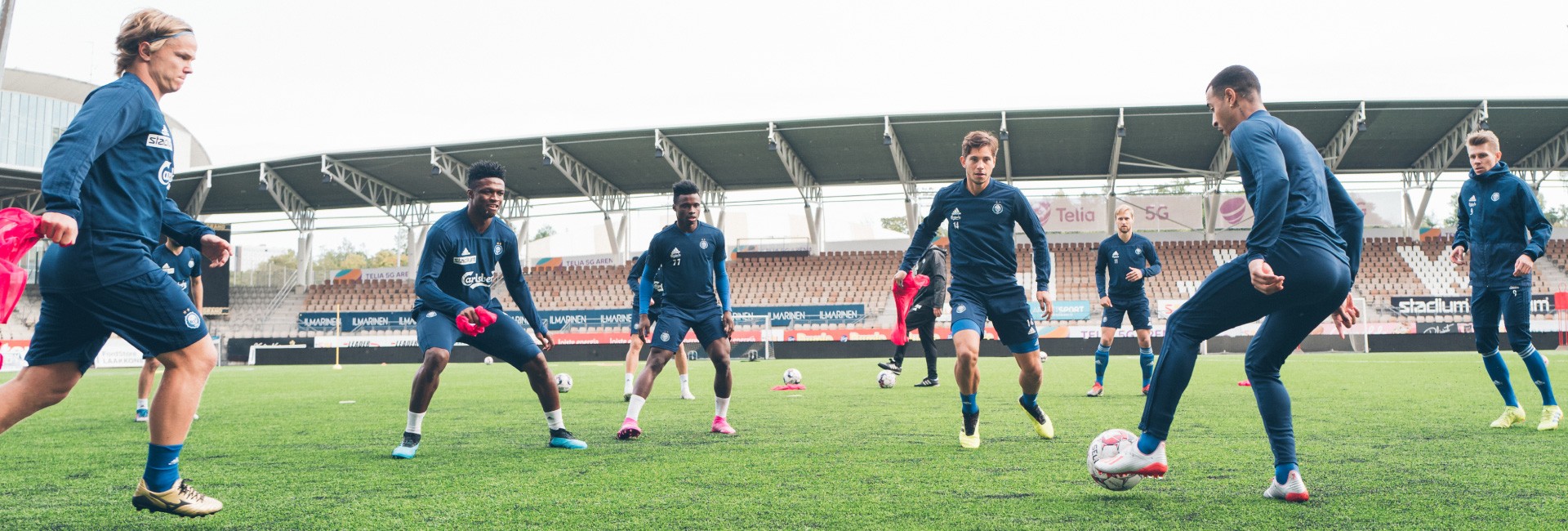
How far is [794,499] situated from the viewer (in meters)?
3.80

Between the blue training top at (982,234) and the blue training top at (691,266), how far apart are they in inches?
67.1

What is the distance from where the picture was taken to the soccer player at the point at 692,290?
22.2 ft

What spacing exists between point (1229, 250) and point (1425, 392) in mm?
27786

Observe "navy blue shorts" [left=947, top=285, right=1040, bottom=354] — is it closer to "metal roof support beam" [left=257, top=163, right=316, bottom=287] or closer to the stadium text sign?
the stadium text sign

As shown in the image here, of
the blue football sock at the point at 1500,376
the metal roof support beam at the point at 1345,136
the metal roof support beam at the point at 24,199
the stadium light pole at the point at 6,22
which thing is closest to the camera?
the blue football sock at the point at 1500,376

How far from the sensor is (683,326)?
6945 millimetres

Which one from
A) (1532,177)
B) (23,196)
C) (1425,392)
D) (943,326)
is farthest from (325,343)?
(1532,177)

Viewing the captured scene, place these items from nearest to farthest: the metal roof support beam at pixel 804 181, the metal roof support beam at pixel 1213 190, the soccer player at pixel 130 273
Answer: the soccer player at pixel 130 273 < the metal roof support beam at pixel 804 181 < the metal roof support beam at pixel 1213 190

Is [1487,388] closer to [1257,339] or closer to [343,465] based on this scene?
[1257,339]

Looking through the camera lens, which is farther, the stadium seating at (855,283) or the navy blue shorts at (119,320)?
the stadium seating at (855,283)

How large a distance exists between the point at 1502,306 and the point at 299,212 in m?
41.0

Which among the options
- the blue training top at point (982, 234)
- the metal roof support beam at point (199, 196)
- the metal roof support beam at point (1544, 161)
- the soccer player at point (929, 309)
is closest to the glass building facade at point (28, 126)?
the metal roof support beam at point (199, 196)

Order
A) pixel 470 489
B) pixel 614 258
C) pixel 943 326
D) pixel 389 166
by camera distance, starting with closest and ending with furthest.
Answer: pixel 470 489, pixel 943 326, pixel 389 166, pixel 614 258

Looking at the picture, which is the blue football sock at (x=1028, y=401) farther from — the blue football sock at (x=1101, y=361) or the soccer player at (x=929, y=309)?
the soccer player at (x=929, y=309)
